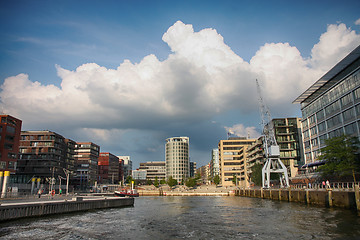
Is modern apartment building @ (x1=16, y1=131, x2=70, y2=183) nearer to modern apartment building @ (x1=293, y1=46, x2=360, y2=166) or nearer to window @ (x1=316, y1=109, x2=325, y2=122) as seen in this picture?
modern apartment building @ (x1=293, y1=46, x2=360, y2=166)

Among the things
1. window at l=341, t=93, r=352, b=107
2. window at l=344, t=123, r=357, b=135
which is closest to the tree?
window at l=344, t=123, r=357, b=135

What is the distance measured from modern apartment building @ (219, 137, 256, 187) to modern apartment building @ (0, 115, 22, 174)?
4998 inches

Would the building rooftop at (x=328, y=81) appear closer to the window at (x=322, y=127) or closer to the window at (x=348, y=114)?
the window at (x=322, y=127)

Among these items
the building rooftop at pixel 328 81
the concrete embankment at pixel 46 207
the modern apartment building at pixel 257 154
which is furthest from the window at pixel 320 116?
the concrete embankment at pixel 46 207

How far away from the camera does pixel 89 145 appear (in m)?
179

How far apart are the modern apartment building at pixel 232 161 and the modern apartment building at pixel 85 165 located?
293 ft

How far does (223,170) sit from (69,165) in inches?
3943

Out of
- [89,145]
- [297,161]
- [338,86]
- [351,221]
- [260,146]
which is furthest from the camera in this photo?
[89,145]

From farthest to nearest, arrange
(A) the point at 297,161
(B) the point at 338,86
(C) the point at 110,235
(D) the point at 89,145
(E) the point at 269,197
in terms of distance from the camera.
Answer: (D) the point at 89,145 → (A) the point at 297,161 → (E) the point at 269,197 → (B) the point at 338,86 → (C) the point at 110,235

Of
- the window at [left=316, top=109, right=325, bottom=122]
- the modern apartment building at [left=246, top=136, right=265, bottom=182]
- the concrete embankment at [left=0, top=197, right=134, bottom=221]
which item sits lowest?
the concrete embankment at [left=0, top=197, right=134, bottom=221]

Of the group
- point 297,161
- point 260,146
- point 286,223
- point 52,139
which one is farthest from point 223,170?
point 286,223

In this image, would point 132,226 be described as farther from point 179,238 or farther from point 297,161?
point 297,161

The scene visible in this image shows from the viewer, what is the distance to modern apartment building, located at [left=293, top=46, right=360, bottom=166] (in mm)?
70562

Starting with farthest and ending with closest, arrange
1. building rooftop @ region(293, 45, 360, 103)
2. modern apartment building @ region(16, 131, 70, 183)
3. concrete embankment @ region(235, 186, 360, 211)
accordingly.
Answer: modern apartment building @ region(16, 131, 70, 183), building rooftop @ region(293, 45, 360, 103), concrete embankment @ region(235, 186, 360, 211)
